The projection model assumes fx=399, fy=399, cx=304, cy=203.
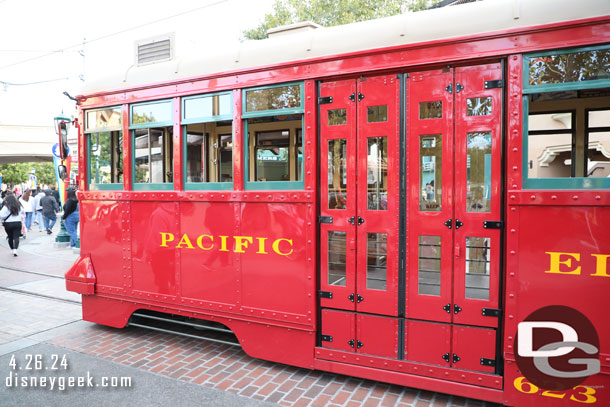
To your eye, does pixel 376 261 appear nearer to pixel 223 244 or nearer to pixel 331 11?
pixel 223 244

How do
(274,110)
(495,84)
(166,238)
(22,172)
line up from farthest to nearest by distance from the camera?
(22,172)
(166,238)
(274,110)
(495,84)

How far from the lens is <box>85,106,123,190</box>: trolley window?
4.85 meters

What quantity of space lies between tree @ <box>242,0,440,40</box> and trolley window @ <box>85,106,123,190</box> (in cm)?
1334

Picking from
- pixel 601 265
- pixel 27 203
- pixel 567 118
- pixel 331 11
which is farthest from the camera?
pixel 331 11

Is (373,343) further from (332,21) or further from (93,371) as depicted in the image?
(332,21)

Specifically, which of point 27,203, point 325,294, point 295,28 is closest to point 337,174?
point 325,294

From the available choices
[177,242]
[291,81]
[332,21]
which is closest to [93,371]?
[177,242]

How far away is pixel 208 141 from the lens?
443cm

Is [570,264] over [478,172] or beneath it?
beneath

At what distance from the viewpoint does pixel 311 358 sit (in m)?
3.62

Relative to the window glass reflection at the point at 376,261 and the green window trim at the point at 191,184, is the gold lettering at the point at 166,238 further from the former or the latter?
the window glass reflection at the point at 376,261

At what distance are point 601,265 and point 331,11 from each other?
55.6 ft

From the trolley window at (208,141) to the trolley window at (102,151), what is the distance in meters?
1.13

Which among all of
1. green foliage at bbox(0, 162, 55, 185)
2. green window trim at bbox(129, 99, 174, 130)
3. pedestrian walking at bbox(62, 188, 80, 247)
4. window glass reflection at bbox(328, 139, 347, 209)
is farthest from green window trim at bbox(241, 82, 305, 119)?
green foliage at bbox(0, 162, 55, 185)
